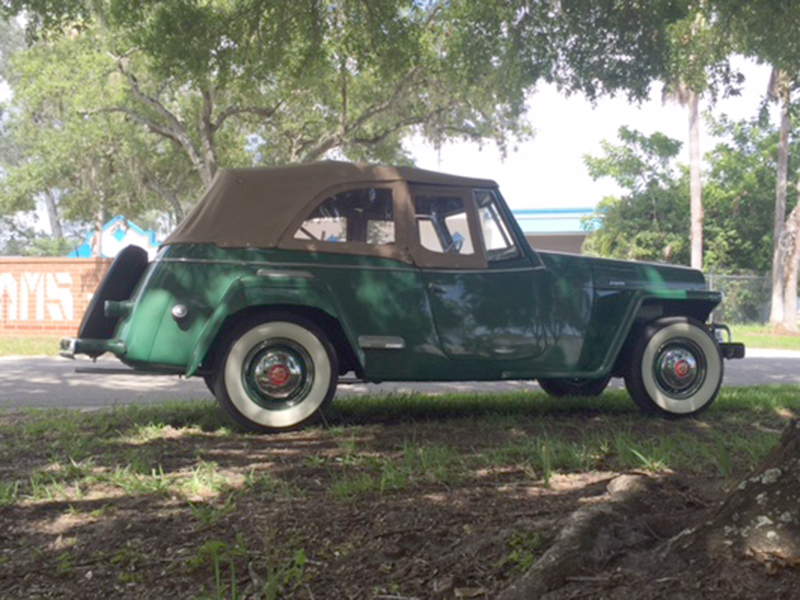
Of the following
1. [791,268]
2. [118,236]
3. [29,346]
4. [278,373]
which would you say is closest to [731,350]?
[278,373]

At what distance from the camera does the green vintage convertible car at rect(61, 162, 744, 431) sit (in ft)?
18.3

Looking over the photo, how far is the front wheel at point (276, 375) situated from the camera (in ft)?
18.2

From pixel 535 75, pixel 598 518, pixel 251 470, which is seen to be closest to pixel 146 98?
pixel 535 75

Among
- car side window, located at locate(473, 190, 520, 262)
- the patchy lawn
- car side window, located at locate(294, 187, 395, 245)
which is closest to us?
the patchy lawn

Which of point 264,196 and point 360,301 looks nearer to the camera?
point 360,301

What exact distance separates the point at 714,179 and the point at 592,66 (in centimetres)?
2308

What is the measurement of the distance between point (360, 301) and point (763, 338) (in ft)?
60.1

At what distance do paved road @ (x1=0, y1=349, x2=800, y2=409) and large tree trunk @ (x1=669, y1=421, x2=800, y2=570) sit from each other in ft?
19.4

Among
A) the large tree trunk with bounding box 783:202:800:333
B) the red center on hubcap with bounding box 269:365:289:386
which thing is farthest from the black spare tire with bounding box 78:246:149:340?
the large tree trunk with bounding box 783:202:800:333

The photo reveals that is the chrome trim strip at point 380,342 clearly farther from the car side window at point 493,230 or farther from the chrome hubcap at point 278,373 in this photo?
the car side window at point 493,230

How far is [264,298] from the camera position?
18.2ft

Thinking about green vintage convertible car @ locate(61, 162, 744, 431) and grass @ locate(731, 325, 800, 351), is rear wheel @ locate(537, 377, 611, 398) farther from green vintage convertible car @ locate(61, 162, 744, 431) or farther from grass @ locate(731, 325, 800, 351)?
grass @ locate(731, 325, 800, 351)

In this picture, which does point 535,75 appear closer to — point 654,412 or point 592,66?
point 592,66

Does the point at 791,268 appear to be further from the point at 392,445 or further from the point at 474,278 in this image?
the point at 392,445
